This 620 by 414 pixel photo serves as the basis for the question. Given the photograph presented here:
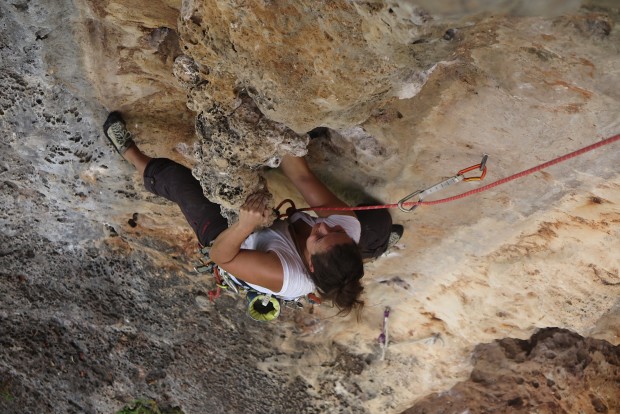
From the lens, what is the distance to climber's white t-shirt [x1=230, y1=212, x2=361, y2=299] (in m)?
1.98

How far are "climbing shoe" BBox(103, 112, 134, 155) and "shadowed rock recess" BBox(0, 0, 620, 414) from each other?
4 centimetres

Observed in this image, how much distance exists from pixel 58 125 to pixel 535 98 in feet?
5.81

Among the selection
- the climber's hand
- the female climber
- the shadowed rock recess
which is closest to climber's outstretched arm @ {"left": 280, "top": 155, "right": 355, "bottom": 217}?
the female climber

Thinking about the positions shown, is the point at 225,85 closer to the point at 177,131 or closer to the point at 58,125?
the point at 177,131

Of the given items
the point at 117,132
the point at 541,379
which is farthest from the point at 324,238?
the point at 541,379

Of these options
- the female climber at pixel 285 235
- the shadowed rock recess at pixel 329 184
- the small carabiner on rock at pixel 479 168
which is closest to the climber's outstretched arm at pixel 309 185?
the female climber at pixel 285 235

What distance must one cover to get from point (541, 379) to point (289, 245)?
1690mm

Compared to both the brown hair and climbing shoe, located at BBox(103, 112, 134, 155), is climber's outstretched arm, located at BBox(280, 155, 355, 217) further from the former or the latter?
climbing shoe, located at BBox(103, 112, 134, 155)

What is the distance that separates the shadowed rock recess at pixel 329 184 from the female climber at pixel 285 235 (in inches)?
3.5

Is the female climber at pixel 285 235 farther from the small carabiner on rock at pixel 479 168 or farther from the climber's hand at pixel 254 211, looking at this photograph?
the small carabiner on rock at pixel 479 168

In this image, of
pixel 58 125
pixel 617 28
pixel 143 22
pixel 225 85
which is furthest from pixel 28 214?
pixel 617 28

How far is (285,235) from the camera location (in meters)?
2.09

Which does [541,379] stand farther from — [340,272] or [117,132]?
[117,132]

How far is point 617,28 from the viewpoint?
115 centimetres
